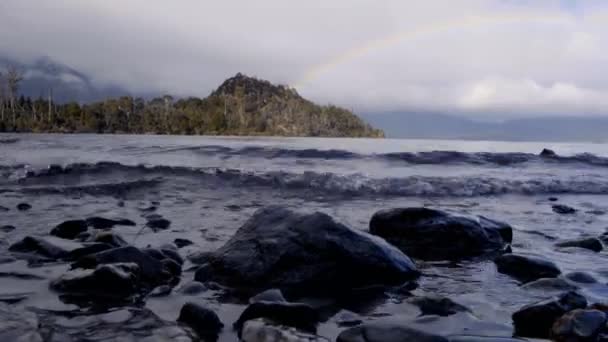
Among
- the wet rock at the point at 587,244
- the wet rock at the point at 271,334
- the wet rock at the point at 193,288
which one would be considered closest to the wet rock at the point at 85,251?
the wet rock at the point at 193,288

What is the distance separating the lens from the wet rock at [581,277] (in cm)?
420

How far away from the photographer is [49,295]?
354 cm

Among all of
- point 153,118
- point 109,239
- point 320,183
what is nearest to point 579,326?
point 109,239

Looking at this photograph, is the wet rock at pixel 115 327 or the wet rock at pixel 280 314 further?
the wet rock at pixel 280 314

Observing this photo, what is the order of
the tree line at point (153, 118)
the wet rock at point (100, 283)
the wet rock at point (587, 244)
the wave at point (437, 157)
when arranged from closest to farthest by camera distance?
1. the wet rock at point (100, 283)
2. the wet rock at point (587, 244)
3. the wave at point (437, 157)
4. the tree line at point (153, 118)

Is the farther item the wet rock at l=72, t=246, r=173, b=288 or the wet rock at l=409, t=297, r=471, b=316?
the wet rock at l=72, t=246, r=173, b=288

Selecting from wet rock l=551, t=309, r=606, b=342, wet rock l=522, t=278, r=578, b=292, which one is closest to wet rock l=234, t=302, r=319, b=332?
wet rock l=551, t=309, r=606, b=342

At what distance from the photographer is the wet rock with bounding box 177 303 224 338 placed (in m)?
2.96

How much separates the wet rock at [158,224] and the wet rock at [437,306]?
156 inches

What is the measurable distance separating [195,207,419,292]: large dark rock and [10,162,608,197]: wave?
20.6 ft

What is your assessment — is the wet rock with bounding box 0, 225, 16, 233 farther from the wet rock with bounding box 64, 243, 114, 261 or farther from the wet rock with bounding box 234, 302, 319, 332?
the wet rock with bounding box 234, 302, 319, 332

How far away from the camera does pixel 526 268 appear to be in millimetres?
4613

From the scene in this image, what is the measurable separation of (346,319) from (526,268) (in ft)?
7.34

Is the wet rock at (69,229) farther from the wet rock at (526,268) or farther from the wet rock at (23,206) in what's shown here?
the wet rock at (526,268)
